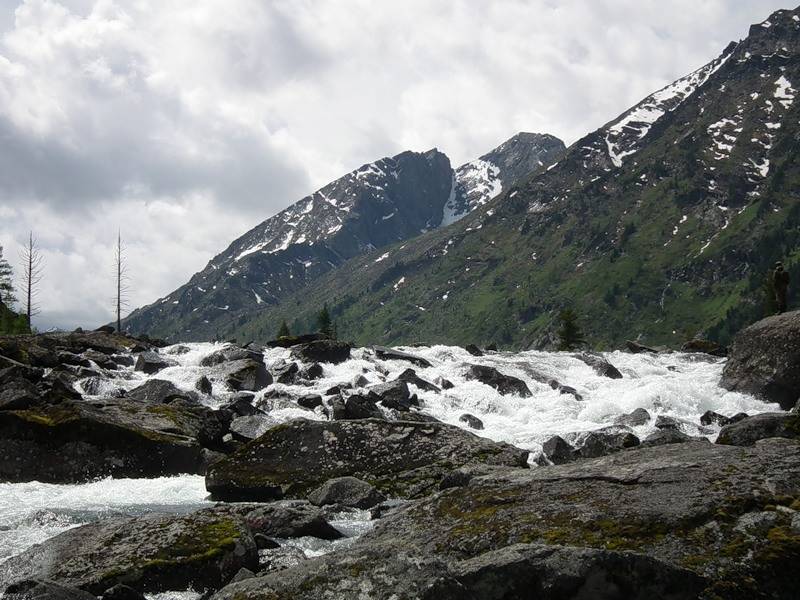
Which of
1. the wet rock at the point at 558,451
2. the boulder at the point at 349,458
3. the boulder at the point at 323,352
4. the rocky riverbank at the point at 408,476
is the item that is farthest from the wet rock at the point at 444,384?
the boulder at the point at 349,458

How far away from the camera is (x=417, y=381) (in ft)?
136

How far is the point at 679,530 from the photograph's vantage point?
8.59m

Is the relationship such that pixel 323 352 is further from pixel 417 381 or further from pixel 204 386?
pixel 204 386

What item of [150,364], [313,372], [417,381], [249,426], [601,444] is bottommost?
[601,444]

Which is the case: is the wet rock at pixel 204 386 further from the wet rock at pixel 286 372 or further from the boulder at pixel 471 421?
the boulder at pixel 471 421

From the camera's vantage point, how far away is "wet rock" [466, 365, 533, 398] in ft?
134

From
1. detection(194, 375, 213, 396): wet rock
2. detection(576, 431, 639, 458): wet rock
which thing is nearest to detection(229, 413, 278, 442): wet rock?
detection(194, 375, 213, 396): wet rock

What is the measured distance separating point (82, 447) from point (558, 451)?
16.9 m

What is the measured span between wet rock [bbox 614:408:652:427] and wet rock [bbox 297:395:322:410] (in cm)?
1529

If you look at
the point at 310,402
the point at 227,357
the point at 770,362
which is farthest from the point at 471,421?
the point at 227,357

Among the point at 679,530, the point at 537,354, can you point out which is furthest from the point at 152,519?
the point at 537,354

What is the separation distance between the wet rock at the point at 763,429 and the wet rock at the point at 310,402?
19828mm

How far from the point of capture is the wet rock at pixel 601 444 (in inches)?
956

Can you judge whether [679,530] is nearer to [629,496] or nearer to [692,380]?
[629,496]
